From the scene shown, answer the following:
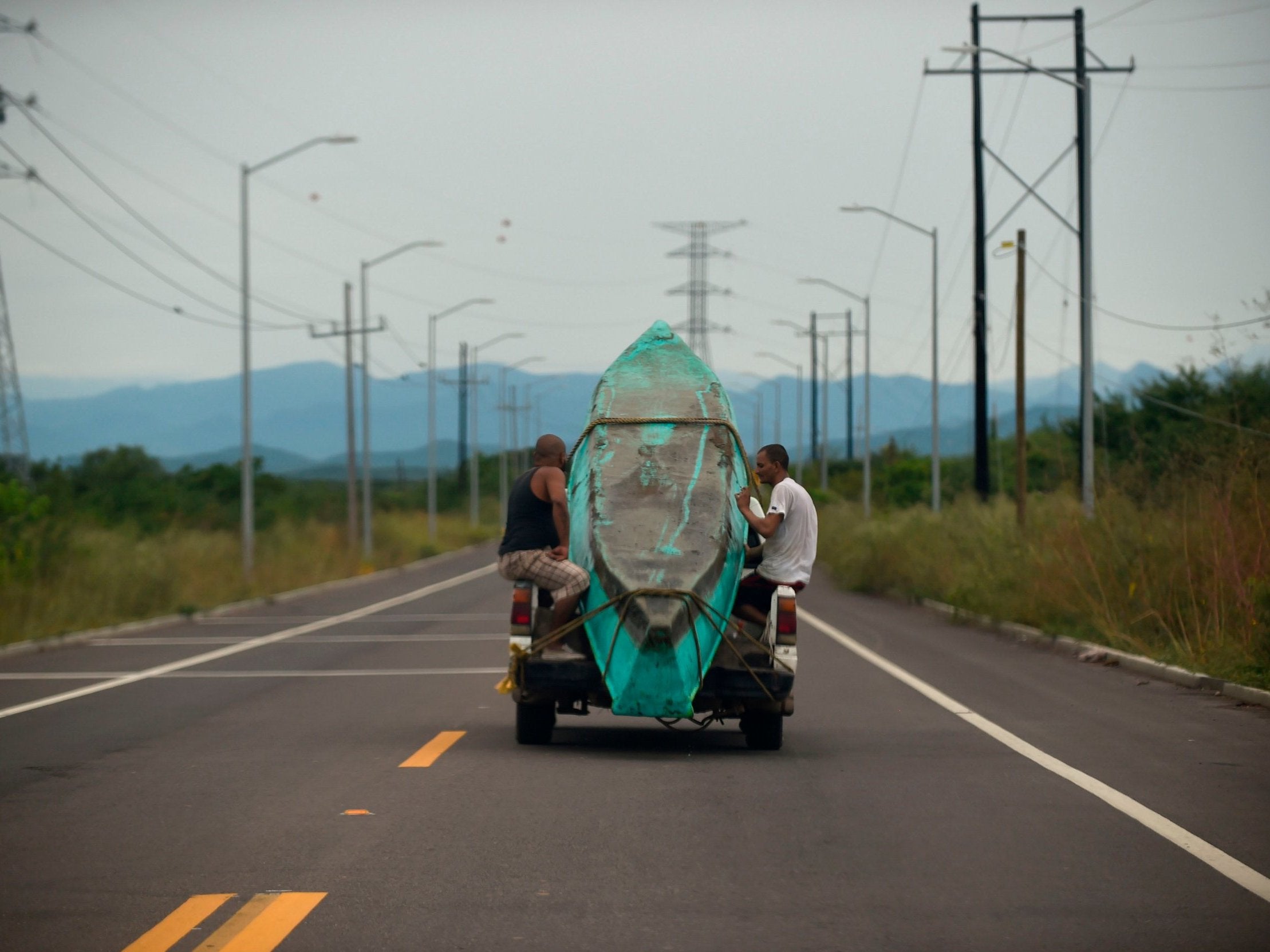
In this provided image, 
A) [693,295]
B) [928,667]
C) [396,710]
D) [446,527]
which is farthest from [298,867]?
[446,527]

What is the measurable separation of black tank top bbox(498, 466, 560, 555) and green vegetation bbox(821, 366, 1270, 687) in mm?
7317

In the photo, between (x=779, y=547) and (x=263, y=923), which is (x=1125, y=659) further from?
(x=263, y=923)

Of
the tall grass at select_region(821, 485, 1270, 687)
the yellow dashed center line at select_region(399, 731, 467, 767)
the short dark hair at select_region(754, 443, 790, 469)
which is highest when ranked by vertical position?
the short dark hair at select_region(754, 443, 790, 469)

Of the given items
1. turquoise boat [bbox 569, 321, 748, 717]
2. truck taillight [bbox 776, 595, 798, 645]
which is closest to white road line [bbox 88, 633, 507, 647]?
turquoise boat [bbox 569, 321, 748, 717]

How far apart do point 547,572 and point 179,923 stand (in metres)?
5.14

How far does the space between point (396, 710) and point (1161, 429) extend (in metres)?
32.3

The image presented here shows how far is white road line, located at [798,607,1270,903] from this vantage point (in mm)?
7445

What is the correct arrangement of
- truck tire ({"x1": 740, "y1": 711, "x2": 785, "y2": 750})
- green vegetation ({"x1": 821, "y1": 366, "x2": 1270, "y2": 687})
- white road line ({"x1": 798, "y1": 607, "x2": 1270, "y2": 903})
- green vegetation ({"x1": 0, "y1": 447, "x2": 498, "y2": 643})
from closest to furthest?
white road line ({"x1": 798, "y1": 607, "x2": 1270, "y2": 903}) < truck tire ({"x1": 740, "y1": 711, "x2": 785, "y2": 750}) < green vegetation ({"x1": 821, "y1": 366, "x2": 1270, "y2": 687}) < green vegetation ({"x1": 0, "y1": 447, "x2": 498, "y2": 643})

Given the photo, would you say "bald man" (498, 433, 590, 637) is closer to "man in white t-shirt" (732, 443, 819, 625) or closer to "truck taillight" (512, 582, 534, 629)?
"truck taillight" (512, 582, 534, 629)

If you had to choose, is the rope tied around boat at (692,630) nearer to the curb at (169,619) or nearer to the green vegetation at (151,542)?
the curb at (169,619)

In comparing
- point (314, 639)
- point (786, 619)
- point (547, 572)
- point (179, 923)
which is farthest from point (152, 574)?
point (179, 923)

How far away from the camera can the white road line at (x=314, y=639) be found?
23172mm

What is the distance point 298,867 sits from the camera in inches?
302

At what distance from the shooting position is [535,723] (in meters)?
11.8
